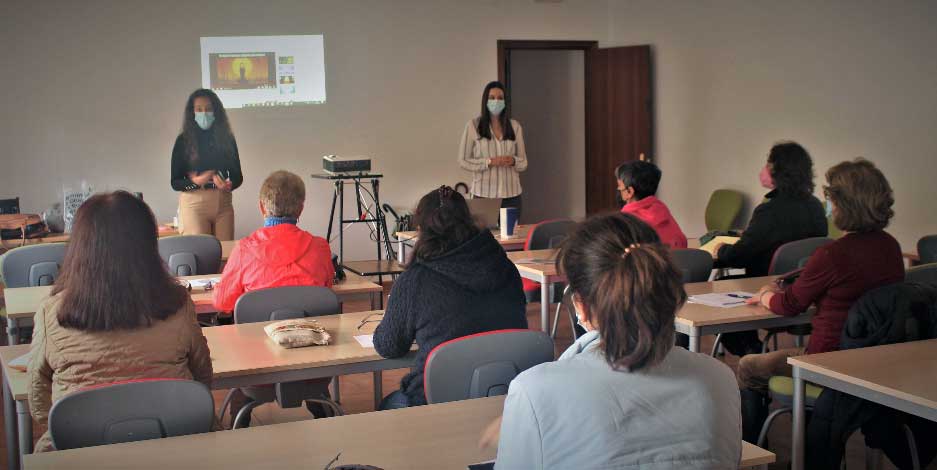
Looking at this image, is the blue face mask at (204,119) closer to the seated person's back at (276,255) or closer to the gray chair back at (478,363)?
the seated person's back at (276,255)

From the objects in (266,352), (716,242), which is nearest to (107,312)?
(266,352)

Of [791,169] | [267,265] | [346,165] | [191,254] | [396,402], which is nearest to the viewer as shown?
[396,402]

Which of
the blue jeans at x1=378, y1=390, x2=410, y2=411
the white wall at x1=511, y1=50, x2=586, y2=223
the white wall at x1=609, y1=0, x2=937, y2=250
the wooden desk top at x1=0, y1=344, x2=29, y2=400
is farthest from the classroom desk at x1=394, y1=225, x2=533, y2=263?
the white wall at x1=511, y1=50, x2=586, y2=223

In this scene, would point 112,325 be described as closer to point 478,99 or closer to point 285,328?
point 285,328

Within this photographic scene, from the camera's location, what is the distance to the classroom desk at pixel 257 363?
277 cm

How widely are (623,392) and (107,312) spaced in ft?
4.92

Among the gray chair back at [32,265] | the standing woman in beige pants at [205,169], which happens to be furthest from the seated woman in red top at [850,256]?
the standing woman in beige pants at [205,169]

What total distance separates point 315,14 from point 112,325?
6.33 meters

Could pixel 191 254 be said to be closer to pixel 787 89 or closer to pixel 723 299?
pixel 723 299

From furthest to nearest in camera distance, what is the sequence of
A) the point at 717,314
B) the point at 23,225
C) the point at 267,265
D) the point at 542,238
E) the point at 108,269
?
the point at 23,225 < the point at 542,238 < the point at 267,265 < the point at 717,314 < the point at 108,269

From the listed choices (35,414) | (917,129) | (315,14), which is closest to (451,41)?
(315,14)

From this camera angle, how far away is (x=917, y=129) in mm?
6426

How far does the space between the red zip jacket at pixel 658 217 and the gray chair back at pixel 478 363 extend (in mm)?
2398

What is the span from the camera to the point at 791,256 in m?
4.71
